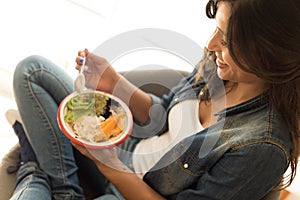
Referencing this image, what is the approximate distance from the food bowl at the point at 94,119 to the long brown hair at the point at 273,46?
1.14 ft

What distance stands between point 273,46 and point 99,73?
52 cm

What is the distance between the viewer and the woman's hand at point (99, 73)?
3.14ft

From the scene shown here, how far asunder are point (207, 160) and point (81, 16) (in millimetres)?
1084

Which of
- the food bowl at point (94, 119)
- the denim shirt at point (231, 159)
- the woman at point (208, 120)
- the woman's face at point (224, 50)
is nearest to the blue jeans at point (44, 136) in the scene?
the woman at point (208, 120)

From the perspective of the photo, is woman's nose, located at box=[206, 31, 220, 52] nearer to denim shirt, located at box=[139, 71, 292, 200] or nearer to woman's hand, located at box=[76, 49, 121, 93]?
denim shirt, located at box=[139, 71, 292, 200]

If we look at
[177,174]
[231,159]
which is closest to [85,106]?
[177,174]

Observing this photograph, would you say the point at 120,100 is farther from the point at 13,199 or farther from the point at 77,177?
the point at 13,199

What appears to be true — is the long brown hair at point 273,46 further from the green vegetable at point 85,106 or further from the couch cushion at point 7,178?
the couch cushion at point 7,178

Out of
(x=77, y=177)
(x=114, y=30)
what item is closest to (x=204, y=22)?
(x=114, y=30)

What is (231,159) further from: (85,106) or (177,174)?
(85,106)

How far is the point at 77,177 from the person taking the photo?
3.17 ft

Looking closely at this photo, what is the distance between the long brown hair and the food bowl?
0.35 metres

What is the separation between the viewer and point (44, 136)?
94 centimetres

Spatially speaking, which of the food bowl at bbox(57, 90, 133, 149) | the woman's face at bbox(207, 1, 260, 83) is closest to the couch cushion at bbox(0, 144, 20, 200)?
the food bowl at bbox(57, 90, 133, 149)
